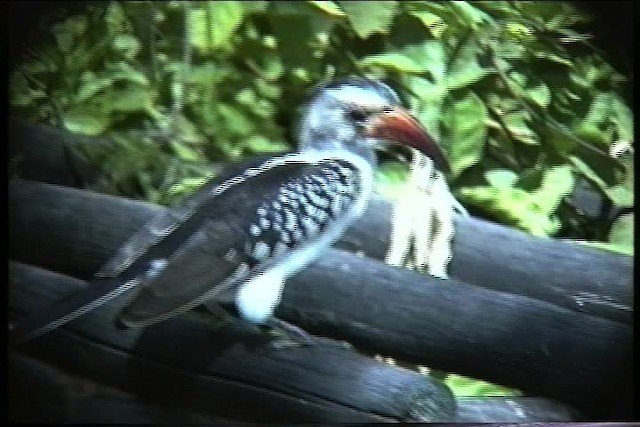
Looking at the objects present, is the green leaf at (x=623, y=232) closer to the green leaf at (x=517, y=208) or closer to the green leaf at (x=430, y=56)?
the green leaf at (x=517, y=208)

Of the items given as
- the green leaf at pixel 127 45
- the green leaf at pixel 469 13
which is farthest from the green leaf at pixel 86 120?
the green leaf at pixel 469 13

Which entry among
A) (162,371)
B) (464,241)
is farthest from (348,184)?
(162,371)

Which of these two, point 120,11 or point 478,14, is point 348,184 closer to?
point 478,14

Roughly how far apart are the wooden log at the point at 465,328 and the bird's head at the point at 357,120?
190mm

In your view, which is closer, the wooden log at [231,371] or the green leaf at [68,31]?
the wooden log at [231,371]

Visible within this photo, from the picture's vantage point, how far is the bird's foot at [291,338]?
4.50ft

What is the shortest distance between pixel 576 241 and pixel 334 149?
0.44 meters

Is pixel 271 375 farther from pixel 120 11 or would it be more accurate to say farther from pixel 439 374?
pixel 120 11

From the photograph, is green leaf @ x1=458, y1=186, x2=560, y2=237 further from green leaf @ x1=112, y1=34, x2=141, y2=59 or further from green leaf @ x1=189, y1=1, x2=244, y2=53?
green leaf @ x1=112, y1=34, x2=141, y2=59

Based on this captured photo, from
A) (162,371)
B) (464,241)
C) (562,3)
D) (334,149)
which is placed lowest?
(162,371)

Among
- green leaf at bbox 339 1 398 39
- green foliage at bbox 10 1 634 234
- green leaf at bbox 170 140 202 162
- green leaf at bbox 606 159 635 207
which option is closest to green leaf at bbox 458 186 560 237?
green foliage at bbox 10 1 634 234

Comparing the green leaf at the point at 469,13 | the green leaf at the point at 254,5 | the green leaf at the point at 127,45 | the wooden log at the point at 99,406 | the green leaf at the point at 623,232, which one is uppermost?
the green leaf at the point at 469,13

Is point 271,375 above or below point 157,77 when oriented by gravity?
below

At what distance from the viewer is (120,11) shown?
1.45 metres
